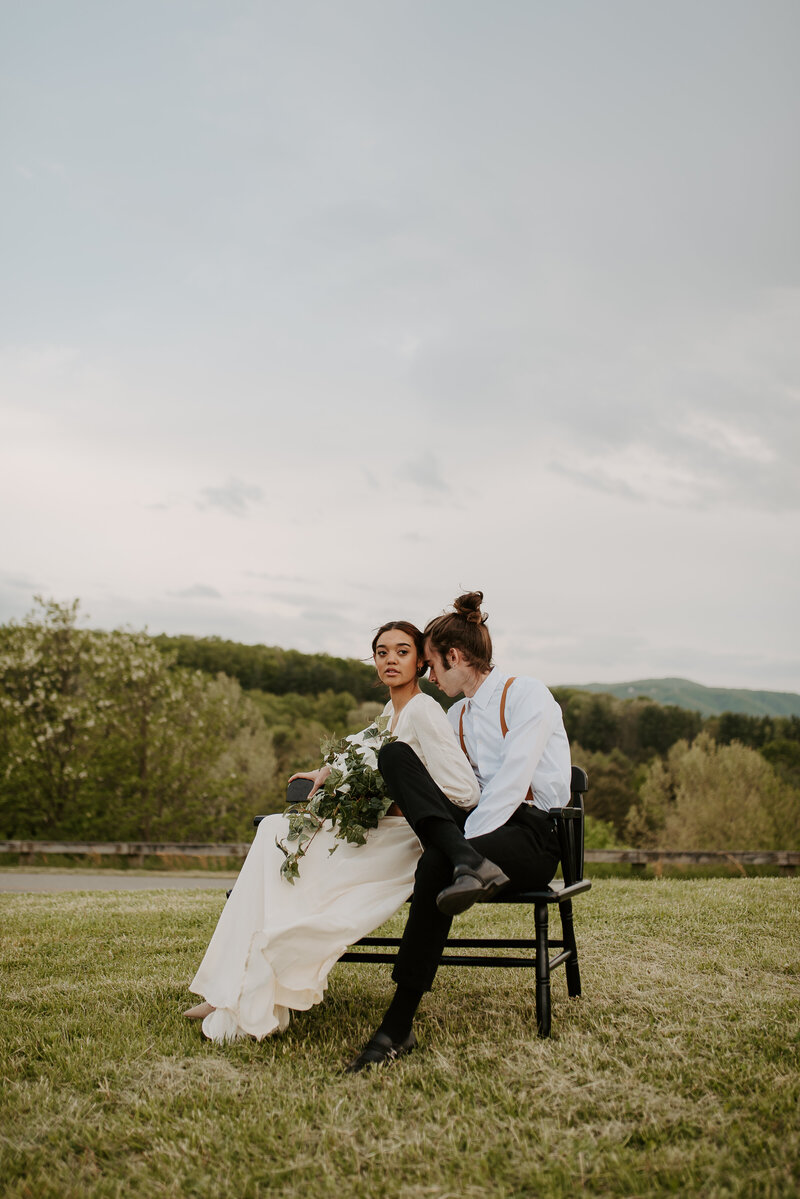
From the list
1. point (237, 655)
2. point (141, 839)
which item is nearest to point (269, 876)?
point (141, 839)

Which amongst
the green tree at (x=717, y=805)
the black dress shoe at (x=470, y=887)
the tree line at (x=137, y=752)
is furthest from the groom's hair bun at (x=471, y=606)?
the green tree at (x=717, y=805)

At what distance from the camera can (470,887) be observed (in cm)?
287

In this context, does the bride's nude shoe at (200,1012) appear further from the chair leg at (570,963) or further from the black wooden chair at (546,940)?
the chair leg at (570,963)

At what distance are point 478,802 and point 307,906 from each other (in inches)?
32.2

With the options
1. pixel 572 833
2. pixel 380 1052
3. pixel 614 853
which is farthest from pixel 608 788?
pixel 380 1052

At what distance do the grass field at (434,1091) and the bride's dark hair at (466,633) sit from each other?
1.52 metres

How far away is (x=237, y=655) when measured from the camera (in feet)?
132

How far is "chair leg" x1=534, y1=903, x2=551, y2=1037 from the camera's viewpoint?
10.4ft

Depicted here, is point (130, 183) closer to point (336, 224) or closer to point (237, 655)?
point (336, 224)

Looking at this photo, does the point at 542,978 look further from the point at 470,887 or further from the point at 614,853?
the point at 614,853

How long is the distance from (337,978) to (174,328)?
11286 millimetres

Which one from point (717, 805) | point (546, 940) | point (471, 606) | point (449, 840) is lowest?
point (717, 805)

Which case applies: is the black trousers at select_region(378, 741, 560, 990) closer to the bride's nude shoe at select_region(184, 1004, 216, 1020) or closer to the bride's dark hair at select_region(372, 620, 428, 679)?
the bride's dark hair at select_region(372, 620, 428, 679)

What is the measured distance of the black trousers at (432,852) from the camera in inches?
120
